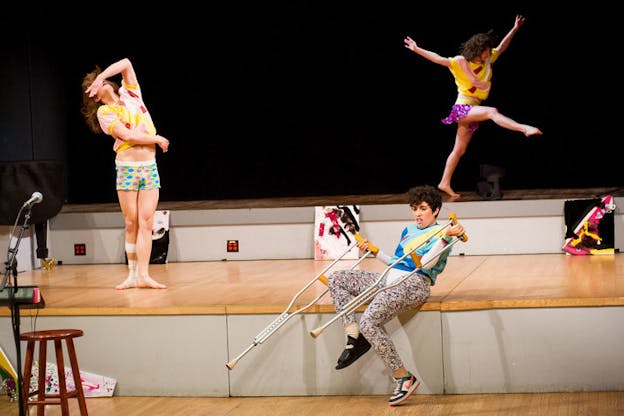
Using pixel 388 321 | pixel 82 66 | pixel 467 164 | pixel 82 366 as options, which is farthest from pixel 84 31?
pixel 388 321

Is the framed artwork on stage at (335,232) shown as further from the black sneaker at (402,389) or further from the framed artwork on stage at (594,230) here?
the black sneaker at (402,389)

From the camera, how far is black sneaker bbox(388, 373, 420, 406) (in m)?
5.07

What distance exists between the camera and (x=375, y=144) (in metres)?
9.98

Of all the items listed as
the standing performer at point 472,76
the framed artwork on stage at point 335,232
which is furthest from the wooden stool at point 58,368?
the standing performer at point 472,76

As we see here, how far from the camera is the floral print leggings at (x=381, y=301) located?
5.04 meters

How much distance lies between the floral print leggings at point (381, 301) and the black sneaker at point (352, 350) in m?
0.11

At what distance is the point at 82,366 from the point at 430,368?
6.57ft

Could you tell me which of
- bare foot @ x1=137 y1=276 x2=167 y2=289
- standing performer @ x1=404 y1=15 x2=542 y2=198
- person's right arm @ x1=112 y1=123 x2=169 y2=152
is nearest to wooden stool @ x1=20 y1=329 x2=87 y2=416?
bare foot @ x1=137 y1=276 x2=167 y2=289

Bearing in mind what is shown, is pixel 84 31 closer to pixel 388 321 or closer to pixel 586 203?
pixel 586 203

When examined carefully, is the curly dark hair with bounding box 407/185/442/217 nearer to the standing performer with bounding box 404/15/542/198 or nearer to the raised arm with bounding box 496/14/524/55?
the standing performer with bounding box 404/15/542/198

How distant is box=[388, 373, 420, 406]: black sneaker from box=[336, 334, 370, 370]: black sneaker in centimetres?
23

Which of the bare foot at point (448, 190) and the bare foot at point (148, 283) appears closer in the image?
the bare foot at point (148, 283)

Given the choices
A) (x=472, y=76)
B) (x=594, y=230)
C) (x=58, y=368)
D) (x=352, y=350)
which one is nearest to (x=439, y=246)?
(x=352, y=350)

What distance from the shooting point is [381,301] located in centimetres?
510
